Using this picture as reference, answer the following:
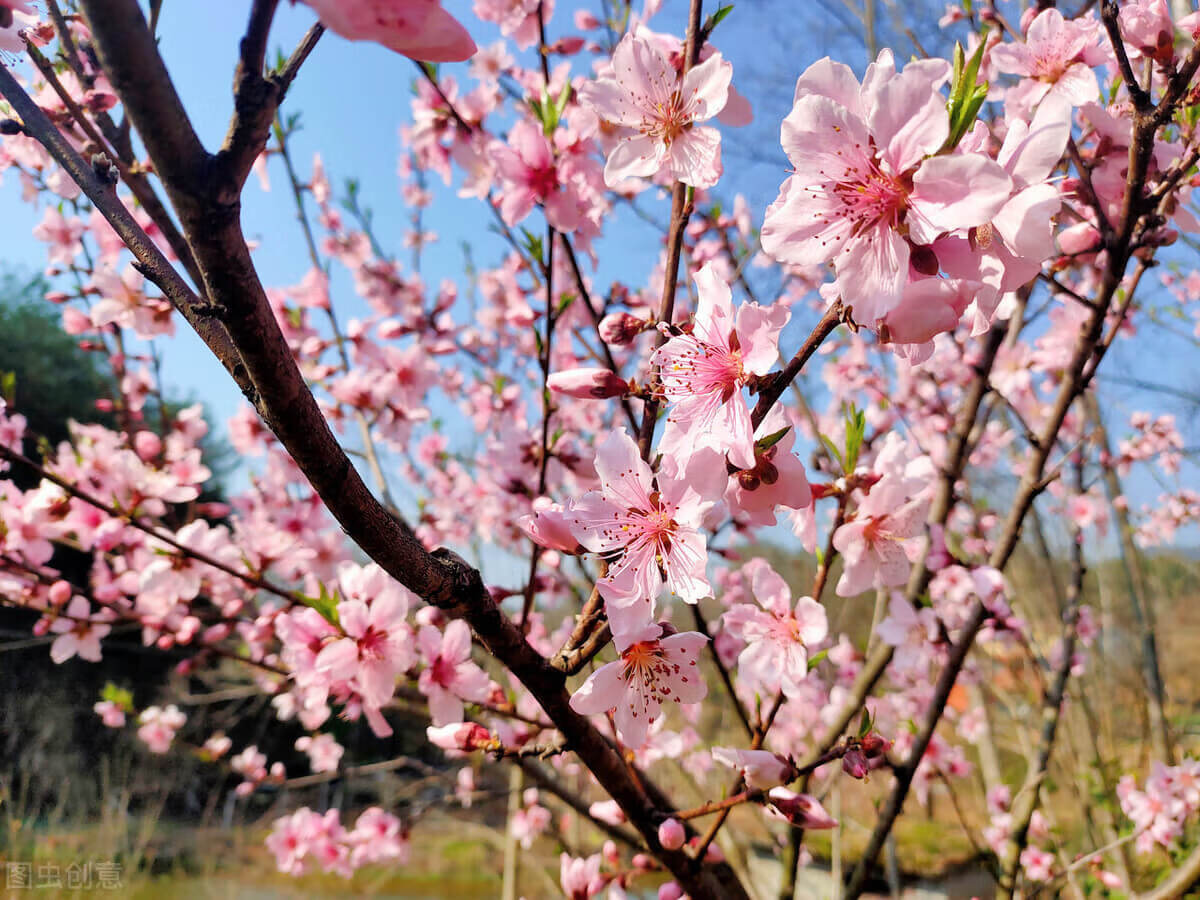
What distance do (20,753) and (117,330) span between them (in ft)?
24.8

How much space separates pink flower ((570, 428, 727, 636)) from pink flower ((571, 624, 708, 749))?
82 mm

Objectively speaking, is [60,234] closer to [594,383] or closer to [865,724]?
[594,383]

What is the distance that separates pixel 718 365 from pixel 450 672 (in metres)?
0.87

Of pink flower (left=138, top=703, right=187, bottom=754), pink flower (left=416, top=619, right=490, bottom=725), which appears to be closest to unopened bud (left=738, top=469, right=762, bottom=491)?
pink flower (left=416, top=619, right=490, bottom=725)

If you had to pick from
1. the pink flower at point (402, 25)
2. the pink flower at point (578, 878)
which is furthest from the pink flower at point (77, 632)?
the pink flower at point (402, 25)

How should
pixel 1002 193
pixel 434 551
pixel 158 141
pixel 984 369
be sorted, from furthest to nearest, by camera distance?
pixel 984 369 → pixel 434 551 → pixel 1002 193 → pixel 158 141

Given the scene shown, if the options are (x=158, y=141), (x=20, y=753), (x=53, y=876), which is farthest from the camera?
(x=20, y=753)

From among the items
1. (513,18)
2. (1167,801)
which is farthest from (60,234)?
(1167,801)

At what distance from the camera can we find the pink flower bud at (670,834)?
908 millimetres

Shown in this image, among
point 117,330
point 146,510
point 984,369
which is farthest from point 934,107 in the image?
point 117,330

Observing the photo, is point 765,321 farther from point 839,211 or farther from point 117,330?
point 117,330

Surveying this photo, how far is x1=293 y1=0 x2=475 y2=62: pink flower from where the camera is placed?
40cm

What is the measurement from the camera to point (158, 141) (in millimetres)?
396

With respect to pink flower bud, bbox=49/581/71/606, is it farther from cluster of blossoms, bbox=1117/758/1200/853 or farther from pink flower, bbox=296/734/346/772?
cluster of blossoms, bbox=1117/758/1200/853
